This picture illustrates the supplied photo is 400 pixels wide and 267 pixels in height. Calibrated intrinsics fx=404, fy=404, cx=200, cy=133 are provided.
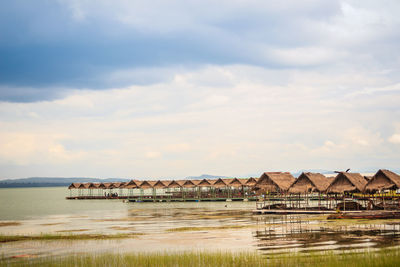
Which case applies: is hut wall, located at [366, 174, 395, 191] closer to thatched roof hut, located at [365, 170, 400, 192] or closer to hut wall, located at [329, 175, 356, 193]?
thatched roof hut, located at [365, 170, 400, 192]

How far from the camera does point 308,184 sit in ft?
114

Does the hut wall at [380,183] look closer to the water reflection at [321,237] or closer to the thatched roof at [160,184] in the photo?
the water reflection at [321,237]

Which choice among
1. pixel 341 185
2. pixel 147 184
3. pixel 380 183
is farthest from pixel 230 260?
pixel 147 184

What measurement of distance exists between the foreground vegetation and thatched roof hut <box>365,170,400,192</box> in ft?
55.5

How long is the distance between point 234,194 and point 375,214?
1603 inches

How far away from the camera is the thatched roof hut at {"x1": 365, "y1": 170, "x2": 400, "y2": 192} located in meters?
30.7

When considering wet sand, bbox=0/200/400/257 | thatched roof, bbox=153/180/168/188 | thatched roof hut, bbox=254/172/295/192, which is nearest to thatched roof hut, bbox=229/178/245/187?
thatched roof, bbox=153/180/168/188

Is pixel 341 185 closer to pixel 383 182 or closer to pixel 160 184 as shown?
pixel 383 182

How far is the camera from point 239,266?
13.7 m

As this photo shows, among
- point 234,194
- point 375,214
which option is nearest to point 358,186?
point 375,214

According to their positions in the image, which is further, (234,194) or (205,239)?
(234,194)

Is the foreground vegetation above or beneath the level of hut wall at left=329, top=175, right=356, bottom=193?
beneath

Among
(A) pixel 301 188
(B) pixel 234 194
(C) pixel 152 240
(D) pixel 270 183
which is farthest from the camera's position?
(B) pixel 234 194

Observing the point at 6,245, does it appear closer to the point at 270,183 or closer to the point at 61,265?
the point at 61,265
